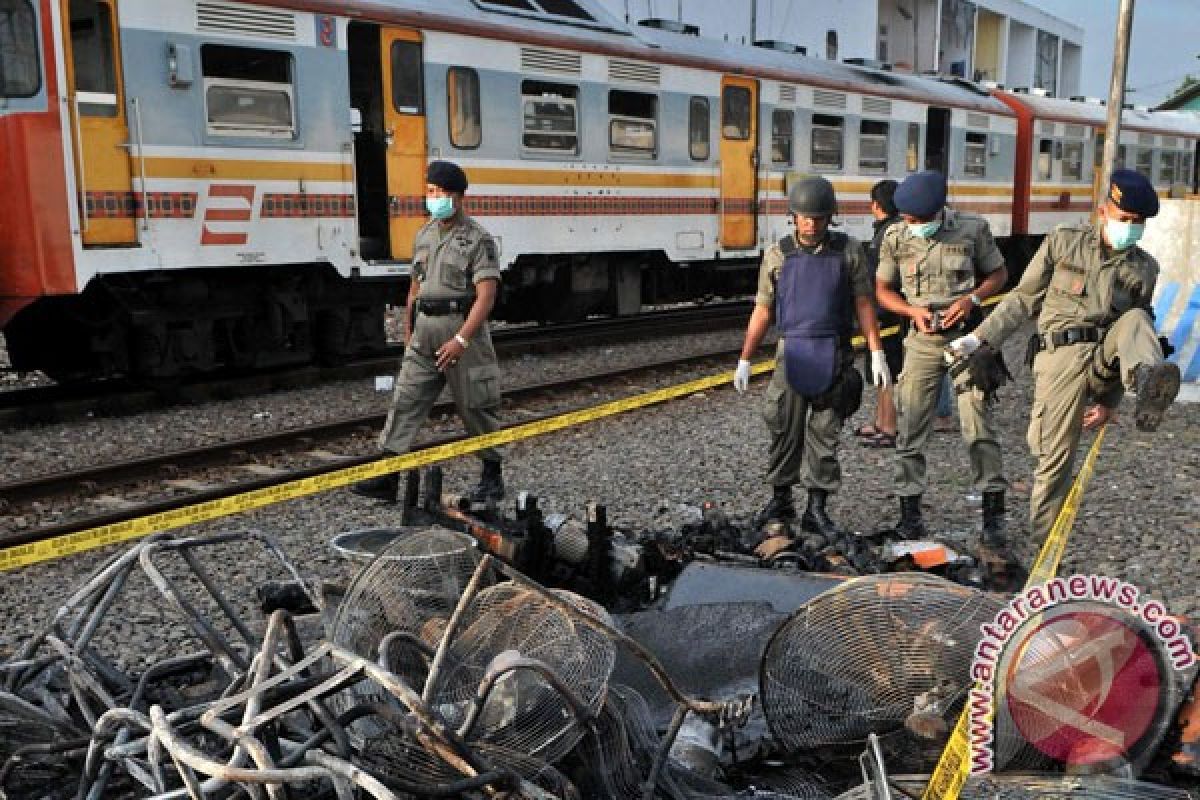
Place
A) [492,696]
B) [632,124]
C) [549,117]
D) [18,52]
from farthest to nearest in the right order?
[632,124]
[549,117]
[18,52]
[492,696]

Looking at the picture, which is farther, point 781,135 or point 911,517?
point 781,135

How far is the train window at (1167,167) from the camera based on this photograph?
24589 millimetres

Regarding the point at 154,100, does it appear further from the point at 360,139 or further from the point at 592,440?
the point at 592,440

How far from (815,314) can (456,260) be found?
6.57 feet

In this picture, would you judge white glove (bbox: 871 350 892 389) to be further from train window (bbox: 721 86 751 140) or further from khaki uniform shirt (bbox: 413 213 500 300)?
train window (bbox: 721 86 751 140)

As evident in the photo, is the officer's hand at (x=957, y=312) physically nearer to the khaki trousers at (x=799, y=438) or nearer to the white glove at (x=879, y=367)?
the white glove at (x=879, y=367)

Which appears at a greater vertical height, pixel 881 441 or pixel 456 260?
pixel 456 260

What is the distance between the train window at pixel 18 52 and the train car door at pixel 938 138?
43.6ft

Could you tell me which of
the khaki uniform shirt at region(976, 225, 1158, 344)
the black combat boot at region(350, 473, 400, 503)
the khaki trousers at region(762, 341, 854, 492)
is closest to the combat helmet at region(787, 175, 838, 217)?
the khaki trousers at region(762, 341, 854, 492)

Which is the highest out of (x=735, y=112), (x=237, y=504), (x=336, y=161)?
(x=735, y=112)

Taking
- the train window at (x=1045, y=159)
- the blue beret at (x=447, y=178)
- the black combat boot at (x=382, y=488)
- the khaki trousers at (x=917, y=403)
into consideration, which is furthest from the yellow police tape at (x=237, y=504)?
the train window at (x=1045, y=159)

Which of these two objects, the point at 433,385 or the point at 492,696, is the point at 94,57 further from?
the point at 492,696

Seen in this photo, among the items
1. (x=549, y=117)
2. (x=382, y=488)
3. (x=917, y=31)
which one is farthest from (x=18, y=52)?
(x=917, y=31)

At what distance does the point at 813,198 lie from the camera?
5.57 meters
